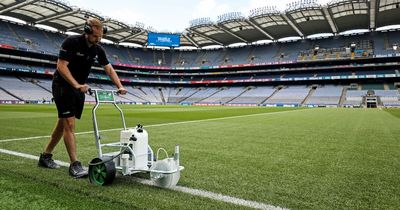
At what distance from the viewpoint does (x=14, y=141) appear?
7.29 metres

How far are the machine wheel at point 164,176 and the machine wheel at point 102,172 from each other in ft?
1.84

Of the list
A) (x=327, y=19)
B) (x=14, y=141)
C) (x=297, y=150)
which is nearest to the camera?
(x=297, y=150)

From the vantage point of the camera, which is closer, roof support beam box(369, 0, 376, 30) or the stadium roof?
roof support beam box(369, 0, 376, 30)

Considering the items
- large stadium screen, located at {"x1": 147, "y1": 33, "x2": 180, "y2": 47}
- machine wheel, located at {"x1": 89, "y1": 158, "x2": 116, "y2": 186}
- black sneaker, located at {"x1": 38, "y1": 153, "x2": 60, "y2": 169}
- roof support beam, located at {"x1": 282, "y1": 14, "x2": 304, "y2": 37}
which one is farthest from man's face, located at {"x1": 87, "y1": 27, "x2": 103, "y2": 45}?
large stadium screen, located at {"x1": 147, "y1": 33, "x2": 180, "y2": 47}

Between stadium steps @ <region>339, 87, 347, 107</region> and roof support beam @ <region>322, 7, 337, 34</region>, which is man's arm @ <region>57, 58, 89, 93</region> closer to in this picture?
roof support beam @ <region>322, 7, 337, 34</region>

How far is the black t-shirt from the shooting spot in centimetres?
417

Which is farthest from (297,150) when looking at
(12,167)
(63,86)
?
(12,167)

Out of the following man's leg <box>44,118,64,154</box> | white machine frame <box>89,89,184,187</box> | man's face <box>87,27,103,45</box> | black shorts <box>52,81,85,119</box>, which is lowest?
white machine frame <box>89,89,184,187</box>

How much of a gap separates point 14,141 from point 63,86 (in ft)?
13.9

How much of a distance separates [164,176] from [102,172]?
0.86m

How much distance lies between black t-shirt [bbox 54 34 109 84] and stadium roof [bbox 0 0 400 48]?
5115 cm

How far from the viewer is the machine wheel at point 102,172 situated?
3.68 meters

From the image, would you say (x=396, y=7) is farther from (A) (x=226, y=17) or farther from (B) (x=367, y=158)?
(B) (x=367, y=158)

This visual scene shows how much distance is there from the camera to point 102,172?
375 centimetres
